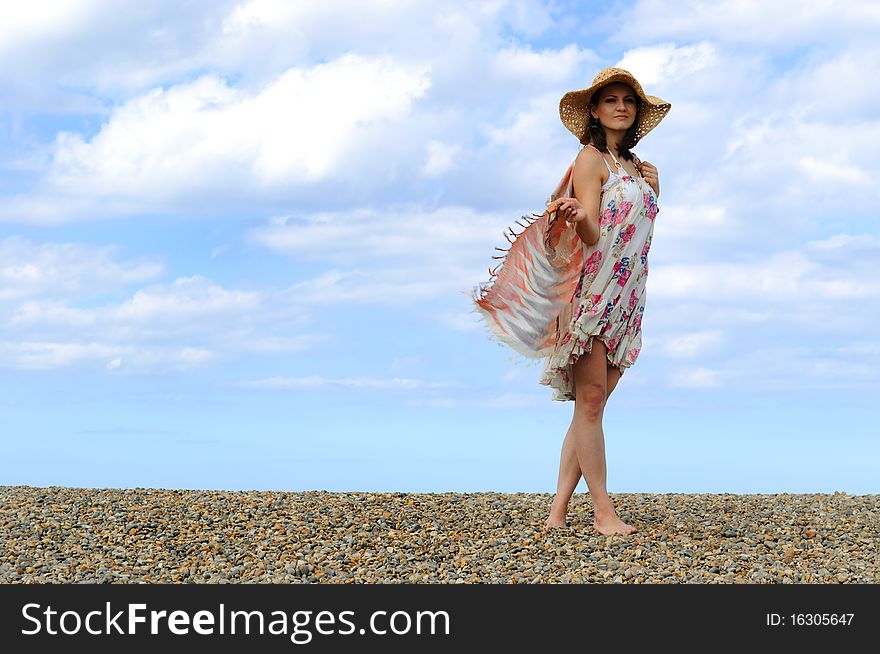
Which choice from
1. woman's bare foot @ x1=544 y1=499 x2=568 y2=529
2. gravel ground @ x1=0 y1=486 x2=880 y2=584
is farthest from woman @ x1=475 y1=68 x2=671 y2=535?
gravel ground @ x1=0 y1=486 x2=880 y2=584

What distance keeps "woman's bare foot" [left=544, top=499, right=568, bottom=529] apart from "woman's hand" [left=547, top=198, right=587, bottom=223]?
74.0 inches

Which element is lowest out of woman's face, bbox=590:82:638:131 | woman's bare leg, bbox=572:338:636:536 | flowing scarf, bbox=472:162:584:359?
woman's bare leg, bbox=572:338:636:536

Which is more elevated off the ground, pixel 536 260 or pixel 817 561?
pixel 536 260

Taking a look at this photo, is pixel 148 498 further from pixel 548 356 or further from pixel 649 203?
pixel 649 203

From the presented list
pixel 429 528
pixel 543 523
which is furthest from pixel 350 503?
pixel 543 523

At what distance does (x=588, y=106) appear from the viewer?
259 inches

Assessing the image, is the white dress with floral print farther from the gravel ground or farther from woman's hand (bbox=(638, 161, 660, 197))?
the gravel ground

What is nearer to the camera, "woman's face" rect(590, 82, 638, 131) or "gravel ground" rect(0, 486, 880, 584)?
"gravel ground" rect(0, 486, 880, 584)

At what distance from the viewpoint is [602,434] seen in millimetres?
6527

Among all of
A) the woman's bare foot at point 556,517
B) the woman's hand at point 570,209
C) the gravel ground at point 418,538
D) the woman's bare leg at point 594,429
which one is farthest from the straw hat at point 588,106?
the gravel ground at point 418,538

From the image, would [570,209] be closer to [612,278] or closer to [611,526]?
[612,278]

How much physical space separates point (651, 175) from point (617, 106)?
20.0 inches

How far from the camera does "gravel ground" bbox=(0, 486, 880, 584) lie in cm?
572

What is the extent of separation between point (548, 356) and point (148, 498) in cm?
327
